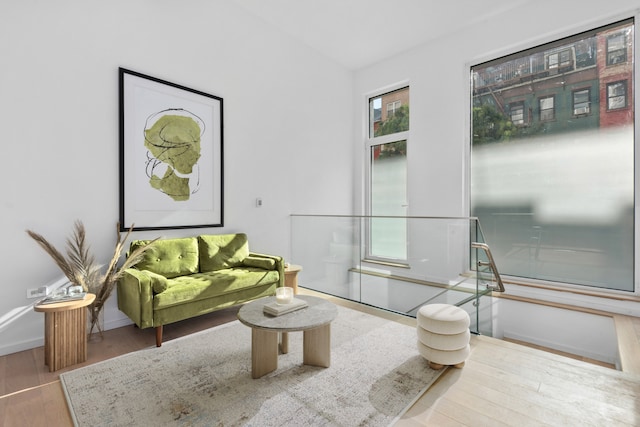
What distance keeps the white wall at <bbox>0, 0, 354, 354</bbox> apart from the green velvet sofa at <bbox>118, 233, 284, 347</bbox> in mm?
304

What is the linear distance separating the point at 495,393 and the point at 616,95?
341cm

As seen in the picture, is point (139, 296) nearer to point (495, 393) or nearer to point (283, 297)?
point (283, 297)

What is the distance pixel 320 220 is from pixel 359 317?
1.52m

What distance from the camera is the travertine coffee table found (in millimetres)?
2074

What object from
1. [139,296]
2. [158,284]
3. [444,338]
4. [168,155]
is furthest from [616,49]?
[139,296]

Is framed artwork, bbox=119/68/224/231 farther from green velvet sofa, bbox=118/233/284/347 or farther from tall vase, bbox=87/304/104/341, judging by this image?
tall vase, bbox=87/304/104/341

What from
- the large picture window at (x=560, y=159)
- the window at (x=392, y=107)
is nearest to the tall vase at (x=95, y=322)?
the large picture window at (x=560, y=159)

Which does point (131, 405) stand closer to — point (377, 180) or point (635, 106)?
point (377, 180)

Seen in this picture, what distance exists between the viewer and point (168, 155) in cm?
349

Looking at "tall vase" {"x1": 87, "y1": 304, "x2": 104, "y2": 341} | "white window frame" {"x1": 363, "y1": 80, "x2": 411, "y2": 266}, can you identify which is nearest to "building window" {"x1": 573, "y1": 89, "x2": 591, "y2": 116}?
"white window frame" {"x1": 363, "y1": 80, "x2": 411, "y2": 266}

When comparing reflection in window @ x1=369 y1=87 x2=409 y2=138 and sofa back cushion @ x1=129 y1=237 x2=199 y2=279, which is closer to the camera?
sofa back cushion @ x1=129 y1=237 x2=199 y2=279

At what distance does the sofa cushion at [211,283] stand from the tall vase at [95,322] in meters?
0.61

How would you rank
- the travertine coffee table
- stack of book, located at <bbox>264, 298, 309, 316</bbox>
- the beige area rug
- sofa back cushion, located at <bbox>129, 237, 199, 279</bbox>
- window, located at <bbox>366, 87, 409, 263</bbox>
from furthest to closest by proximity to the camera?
window, located at <bbox>366, 87, 409, 263</bbox> < sofa back cushion, located at <bbox>129, 237, 199, 279</bbox> < stack of book, located at <bbox>264, 298, 309, 316</bbox> < the travertine coffee table < the beige area rug

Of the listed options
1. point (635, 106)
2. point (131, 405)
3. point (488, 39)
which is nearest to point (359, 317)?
point (131, 405)
